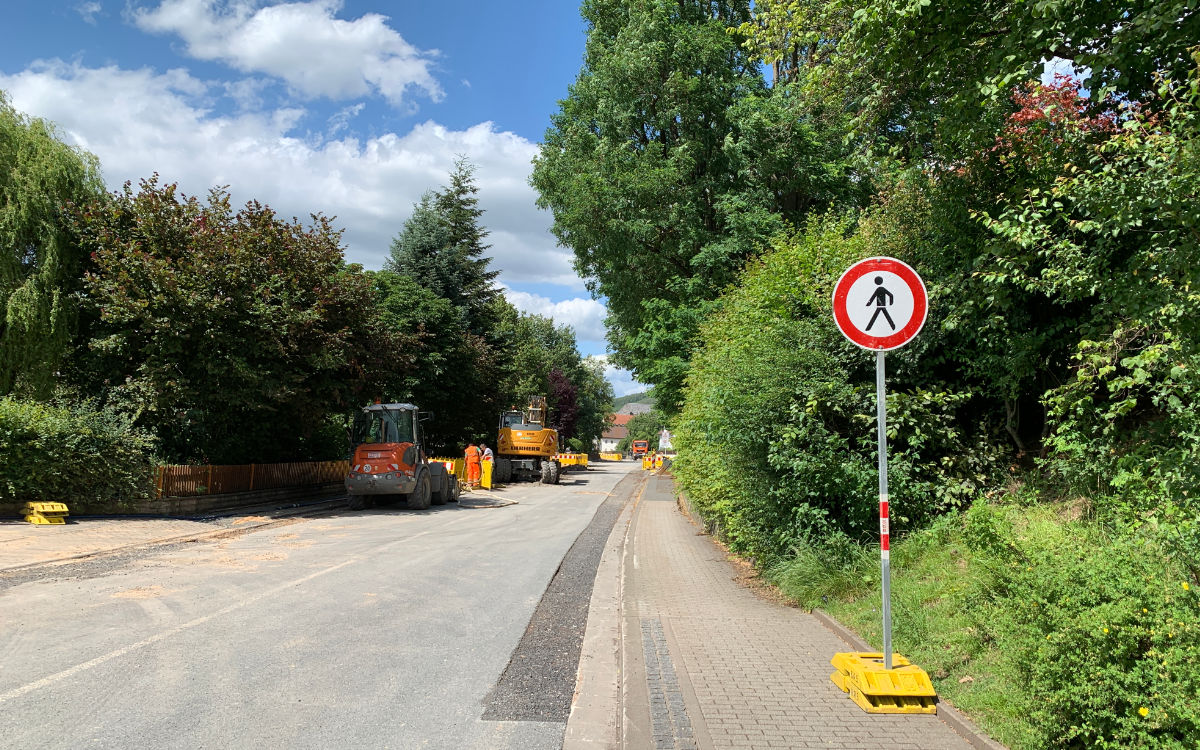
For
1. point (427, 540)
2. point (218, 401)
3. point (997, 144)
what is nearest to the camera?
point (997, 144)

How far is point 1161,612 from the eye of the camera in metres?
3.34

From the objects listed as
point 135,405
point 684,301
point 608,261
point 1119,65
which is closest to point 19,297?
point 135,405

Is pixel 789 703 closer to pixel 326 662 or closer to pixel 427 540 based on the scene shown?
pixel 326 662

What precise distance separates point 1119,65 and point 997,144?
58.0 inches

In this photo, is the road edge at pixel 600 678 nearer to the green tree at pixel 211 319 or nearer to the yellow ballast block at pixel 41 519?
the yellow ballast block at pixel 41 519

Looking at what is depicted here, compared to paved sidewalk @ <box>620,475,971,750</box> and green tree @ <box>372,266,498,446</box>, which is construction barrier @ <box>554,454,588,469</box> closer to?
green tree @ <box>372,266,498,446</box>

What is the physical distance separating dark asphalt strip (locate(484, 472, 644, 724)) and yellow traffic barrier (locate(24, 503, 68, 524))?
975cm

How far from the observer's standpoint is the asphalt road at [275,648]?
4469mm

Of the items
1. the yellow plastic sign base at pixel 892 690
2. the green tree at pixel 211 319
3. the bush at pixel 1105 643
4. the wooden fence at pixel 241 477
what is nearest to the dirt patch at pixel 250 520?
the wooden fence at pixel 241 477

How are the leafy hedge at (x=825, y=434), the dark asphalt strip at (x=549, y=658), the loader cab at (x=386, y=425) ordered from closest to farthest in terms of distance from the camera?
the dark asphalt strip at (x=549, y=658) < the leafy hedge at (x=825, y=434) < the loader cab at (x=386, y=425)

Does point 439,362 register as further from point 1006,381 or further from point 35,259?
point 1006,381

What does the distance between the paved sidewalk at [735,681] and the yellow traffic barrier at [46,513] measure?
1130 cm

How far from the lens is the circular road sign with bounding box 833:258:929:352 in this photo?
5.23 metres

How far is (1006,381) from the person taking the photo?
704 centimetres
